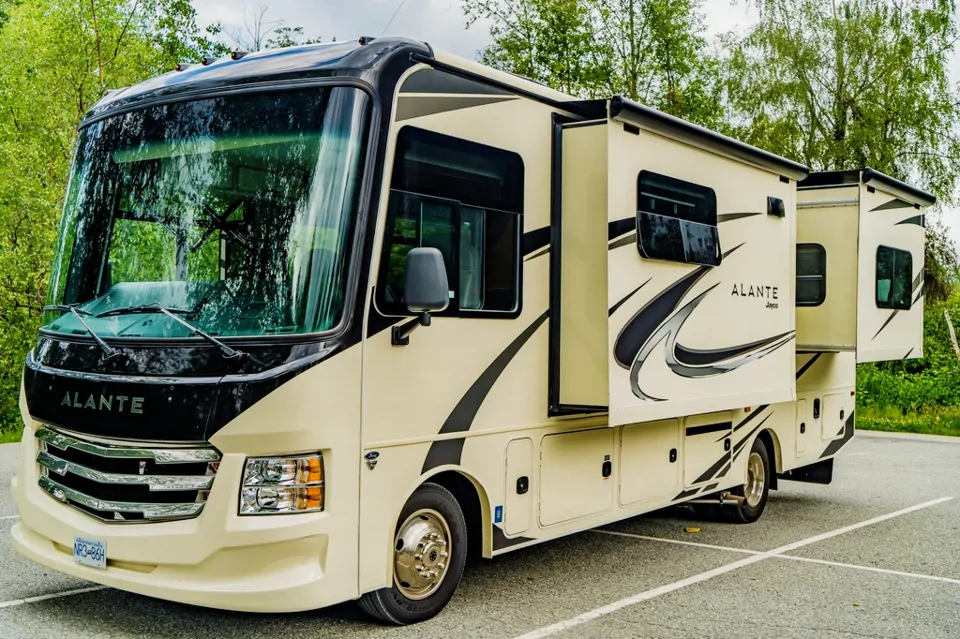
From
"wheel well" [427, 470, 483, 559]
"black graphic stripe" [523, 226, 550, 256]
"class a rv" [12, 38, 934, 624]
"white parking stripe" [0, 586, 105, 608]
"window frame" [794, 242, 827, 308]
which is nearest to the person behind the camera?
"class a rv" [12, 38, 934, 624]

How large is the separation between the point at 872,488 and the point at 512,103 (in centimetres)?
753

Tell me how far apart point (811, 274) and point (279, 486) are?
669cm

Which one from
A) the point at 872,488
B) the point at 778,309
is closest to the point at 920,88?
the point at 872,488

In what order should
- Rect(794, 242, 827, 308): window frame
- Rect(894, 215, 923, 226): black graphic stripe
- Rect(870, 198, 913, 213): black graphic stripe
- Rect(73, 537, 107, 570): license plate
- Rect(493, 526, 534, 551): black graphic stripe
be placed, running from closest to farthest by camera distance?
Rect(73, 537, 107, 570): license plate → Rect(493, 526, 534, 551): black graphic stripe → Rect(794, 242, 827, 308): window frame → Rect(870, 198, 913, 213): black graphic stripe → Rect(894, 215, 923, 226): black graphic stripe

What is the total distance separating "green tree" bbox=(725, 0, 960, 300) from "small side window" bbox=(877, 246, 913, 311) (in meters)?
16.9

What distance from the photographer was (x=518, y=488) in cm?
642

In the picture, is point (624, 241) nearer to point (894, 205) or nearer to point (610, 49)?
point (894, 205)

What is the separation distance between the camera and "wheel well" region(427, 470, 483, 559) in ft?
20.1

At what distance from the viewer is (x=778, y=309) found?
30.0 feet

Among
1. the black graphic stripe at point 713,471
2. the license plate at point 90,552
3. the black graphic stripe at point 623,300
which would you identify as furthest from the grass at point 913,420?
the license plate at point 90,552

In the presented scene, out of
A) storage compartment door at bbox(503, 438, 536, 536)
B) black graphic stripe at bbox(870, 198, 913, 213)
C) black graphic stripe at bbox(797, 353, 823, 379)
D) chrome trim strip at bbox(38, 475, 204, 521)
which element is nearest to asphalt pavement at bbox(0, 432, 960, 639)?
storage compartment door at bbox(503, 438, 536, 536)

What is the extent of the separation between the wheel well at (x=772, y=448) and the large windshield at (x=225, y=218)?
5.73 meters

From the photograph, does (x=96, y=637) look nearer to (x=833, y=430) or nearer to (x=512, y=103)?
(x=512, y=103)

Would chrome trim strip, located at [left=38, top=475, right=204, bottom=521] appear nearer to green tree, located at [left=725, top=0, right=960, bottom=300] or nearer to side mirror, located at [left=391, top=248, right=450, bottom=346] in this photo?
side mirror, located at [left=391, top=248, right=450, bottom=346]
